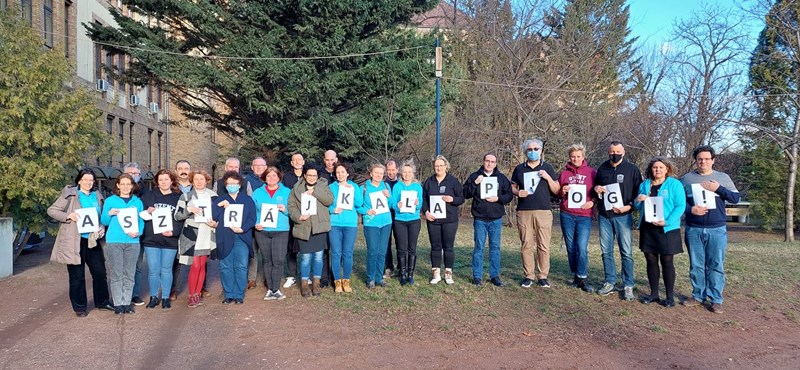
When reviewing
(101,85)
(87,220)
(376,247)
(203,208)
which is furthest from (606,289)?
(101,85)

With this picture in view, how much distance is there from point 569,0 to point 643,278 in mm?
20068

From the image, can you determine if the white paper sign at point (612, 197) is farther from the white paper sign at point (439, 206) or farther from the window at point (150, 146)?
the window at point (150, 146)

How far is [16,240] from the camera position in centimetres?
1184

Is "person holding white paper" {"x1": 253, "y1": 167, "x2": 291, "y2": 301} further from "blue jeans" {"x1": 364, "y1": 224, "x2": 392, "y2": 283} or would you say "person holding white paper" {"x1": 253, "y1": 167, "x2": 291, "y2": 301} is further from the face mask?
"blue jeans" {"x1": 364, "y1": 224, "x2": 392, "y2": 283}

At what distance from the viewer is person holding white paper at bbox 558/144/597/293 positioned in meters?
7.84

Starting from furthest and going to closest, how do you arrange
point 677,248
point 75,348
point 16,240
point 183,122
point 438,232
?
1. point 183,122
2. point 16,240
3. point 438,232
4. point 677,248
5. point 75,348

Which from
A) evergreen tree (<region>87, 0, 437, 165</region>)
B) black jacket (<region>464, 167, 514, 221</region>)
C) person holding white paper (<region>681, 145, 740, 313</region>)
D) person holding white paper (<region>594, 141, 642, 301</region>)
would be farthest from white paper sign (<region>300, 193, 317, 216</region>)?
evergreen tree (<region>87, 0, 437, 165</region>)

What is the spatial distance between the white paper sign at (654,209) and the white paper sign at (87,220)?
691 centimetres

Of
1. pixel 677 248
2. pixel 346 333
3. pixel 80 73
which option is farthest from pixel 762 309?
pixel 80 73

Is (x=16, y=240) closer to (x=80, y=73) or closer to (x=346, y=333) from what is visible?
(x=346, y=333)

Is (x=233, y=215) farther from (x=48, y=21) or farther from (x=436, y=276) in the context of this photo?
(x=48, y=21)

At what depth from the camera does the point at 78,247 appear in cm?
698

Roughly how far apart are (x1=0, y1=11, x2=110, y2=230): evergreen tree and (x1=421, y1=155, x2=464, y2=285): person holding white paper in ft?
23.4

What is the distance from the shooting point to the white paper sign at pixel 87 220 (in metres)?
6.98
